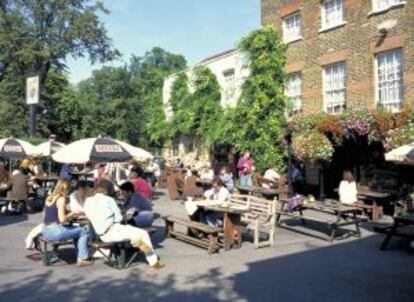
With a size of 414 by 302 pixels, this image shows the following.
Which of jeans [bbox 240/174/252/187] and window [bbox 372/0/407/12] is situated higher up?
window [bbox 372/0/407/12]

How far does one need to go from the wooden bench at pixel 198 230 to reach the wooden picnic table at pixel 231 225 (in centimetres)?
22

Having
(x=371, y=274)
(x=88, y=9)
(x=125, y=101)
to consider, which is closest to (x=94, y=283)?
(x=371, y=274)

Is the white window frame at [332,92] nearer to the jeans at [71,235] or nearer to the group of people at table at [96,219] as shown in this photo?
the group of people at table at [96,219]

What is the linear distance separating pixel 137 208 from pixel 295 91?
12.5 m

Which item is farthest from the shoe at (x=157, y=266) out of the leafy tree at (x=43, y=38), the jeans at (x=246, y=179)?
the leafy tree at (x=43, y=38)

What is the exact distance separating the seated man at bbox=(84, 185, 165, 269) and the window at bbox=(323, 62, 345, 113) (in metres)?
11.7

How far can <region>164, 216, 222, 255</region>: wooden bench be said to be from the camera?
1046cm

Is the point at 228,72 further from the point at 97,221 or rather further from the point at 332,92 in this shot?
the point at 97,221

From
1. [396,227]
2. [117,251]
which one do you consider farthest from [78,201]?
[396,227]

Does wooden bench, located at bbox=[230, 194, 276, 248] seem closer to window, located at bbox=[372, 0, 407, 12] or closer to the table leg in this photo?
the table leg

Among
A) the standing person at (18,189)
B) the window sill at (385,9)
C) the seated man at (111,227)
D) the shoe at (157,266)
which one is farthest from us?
the window sill at (385,9)

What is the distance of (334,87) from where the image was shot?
64.4 feet

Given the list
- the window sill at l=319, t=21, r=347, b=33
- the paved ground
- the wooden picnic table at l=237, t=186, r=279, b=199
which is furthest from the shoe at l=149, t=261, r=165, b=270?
the window sill at l=319, t=21, r=347, b=33

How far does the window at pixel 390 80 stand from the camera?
56.5 ft
